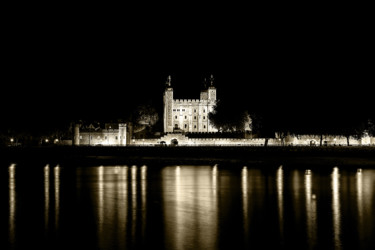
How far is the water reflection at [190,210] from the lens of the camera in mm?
16016

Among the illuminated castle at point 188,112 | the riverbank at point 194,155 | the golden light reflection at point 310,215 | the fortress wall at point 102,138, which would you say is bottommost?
the golden light reflection at point 310,215

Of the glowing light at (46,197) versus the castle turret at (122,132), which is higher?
the castle turret at (122,132)

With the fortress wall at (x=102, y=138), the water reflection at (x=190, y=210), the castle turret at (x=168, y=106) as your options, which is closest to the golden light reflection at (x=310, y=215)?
the water reflection at (x=190, y=210)

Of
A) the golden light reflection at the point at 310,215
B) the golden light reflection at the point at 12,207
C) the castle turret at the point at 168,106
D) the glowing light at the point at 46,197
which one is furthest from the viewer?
the castle turret at the point at 168,106

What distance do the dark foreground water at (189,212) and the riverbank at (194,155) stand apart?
48.3ft

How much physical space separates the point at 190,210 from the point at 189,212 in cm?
56

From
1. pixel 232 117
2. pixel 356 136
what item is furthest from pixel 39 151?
pixel 356 136

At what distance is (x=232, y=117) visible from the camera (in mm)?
88500

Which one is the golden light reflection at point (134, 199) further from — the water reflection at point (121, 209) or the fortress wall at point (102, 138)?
the fortress wall at point (102, 138)

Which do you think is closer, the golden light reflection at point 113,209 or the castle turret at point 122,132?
the golden light reflection at point 113,209

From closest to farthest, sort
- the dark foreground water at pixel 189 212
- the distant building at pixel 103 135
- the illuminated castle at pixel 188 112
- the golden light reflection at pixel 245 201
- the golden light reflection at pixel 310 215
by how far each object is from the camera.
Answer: the dark foreground water at pixel 189 212
the golden light reflection at pixel 310 215
the golden light reflection at pixel 245 201
the distant building at pixel 103 135
the illuminated castle at pixel 188 112

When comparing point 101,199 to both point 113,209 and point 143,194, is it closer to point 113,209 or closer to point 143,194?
point 143,194

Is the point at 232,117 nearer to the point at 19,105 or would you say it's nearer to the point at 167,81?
the point at 167,81

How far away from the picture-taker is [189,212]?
21.1 metres
